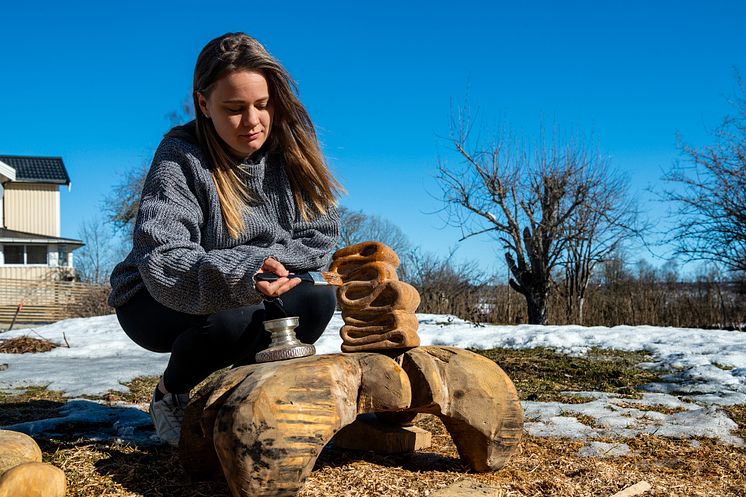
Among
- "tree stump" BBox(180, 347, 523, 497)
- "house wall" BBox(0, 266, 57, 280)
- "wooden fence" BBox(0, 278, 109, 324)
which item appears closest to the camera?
"tree stump" BBox(180, 347, 523, 497)

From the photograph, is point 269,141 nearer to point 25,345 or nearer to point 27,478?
point 27,478

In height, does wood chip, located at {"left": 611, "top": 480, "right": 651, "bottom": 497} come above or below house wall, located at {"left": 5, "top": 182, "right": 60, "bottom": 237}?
below

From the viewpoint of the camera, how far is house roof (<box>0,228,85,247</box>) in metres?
25.5

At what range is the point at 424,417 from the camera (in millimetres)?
3809

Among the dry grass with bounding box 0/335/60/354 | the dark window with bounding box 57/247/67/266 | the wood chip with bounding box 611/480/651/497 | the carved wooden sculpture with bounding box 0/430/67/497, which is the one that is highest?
the dark window with bounding box 57/247/67/266

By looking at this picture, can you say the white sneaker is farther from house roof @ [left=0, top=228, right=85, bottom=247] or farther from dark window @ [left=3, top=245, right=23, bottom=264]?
dark window @ [left=3, top=245, right=23, bottom=264]

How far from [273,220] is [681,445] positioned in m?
2.29

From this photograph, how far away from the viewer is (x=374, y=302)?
2.62 metres

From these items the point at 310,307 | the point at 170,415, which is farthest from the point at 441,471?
the point at 170,415

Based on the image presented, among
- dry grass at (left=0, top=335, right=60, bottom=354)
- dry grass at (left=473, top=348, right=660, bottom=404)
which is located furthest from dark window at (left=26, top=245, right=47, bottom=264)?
dry grass at (left=473, top=348, right=660, bottom=404)

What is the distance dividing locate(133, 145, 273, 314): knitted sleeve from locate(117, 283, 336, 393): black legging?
9.2 inches

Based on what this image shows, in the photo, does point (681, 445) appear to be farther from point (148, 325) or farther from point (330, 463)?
point (148, 325)

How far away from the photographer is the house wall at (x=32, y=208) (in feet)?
90.1

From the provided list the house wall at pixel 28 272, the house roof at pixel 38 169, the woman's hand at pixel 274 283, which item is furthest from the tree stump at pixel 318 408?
the house roof at pixel 38 169
